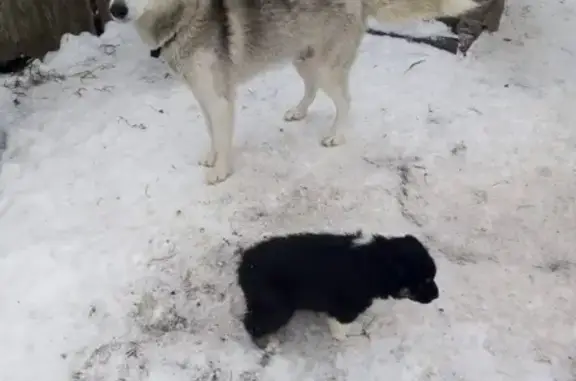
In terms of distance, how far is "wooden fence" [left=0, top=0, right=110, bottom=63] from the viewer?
498 centimetres

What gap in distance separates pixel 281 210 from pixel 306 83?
1.02 metres

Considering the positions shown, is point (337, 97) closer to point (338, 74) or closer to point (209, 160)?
point (338, 74)

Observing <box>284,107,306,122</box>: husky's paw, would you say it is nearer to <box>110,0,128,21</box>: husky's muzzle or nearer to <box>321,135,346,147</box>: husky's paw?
<box>321,135,346,147</box>: husky's paw

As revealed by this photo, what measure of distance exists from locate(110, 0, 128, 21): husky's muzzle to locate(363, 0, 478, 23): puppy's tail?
4.61 ft

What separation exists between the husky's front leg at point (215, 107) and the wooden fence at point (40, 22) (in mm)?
1873

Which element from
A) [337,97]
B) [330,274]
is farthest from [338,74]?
[330,274]

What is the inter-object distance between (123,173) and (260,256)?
1.47 m

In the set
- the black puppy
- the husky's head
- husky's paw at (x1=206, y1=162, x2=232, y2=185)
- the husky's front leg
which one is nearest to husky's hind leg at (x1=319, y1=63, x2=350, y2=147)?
the husky's front leg

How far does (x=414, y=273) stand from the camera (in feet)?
9.43

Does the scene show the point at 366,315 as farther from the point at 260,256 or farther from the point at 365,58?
the point at 365,58

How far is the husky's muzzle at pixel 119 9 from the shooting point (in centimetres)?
332

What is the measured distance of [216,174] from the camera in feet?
13.1

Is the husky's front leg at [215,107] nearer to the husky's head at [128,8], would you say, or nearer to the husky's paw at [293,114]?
the husky's head at [128,8]

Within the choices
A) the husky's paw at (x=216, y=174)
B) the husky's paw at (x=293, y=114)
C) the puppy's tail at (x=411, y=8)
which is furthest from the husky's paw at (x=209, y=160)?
the puppy's tail at (x=411, y=8)
